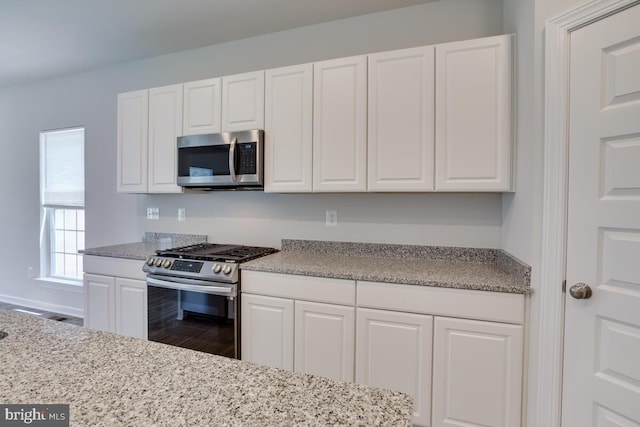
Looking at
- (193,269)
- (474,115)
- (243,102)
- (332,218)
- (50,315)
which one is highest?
(243,102)

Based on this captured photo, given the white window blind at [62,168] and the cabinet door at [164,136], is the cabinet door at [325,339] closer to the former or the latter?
the cabinet door at [164,136]

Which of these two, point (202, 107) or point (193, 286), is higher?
point (202, 107)

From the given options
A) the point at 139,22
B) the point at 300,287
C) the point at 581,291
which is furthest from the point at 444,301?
the point at 139,22

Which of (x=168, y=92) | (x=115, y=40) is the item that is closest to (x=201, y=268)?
(x=168, y=92)

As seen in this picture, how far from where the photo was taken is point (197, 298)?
Result: 2.17 metres

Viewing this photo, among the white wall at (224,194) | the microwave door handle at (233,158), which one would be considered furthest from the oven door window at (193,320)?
the microwave door handle at (233,158)

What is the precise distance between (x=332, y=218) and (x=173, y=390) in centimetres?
199

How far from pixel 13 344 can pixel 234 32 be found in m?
2.69

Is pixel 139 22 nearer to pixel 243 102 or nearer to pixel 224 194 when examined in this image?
pixel 243 102

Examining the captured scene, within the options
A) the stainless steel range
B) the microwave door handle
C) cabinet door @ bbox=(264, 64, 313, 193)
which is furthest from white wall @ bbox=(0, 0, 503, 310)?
the stainless steel range

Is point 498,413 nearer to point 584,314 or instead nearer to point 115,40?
point 584,314

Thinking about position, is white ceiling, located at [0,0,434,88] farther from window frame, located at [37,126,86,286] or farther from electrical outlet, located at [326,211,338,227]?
electrical outlet, located at [326,211,338,227]

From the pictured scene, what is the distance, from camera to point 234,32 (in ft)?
8.99

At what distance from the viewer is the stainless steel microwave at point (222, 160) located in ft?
7.75
